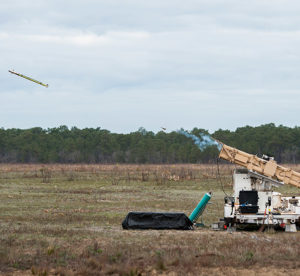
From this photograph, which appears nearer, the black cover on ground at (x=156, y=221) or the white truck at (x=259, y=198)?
the white truck at (x=259, y=198)

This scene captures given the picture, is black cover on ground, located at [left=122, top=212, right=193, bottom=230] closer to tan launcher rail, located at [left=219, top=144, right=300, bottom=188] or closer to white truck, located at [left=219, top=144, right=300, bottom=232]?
white truck, located at [left=219, top=144, right=300, bottom=232]

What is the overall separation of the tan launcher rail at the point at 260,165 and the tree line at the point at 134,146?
3632 inches

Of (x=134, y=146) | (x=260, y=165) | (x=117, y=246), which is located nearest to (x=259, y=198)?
(x=260, y=165)

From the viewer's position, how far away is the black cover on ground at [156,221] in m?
24.5

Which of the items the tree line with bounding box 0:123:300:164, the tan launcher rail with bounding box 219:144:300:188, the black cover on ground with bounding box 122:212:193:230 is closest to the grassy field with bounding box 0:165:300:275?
the black cover on ground with bounding box 122:212:193:230

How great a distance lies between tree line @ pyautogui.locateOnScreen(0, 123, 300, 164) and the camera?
126731 mm

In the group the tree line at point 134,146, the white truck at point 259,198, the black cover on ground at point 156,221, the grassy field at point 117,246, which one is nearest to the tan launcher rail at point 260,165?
the white truck at point 259,198

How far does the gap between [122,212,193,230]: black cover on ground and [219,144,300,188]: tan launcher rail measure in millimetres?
3102

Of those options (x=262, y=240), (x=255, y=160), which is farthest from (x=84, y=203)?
(x=262, y=240)

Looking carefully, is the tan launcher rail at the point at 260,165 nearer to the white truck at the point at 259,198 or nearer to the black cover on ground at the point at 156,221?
the white truck at the point at 259,198

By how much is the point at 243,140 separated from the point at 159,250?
113 m

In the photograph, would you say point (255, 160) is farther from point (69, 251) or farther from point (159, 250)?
point (69, 251)

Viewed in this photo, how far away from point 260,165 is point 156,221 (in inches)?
183

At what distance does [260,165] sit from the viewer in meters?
25.2
